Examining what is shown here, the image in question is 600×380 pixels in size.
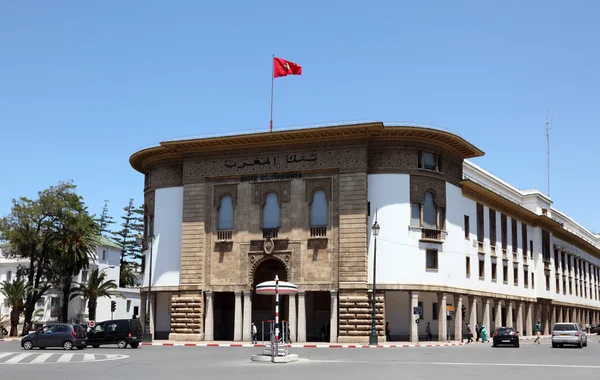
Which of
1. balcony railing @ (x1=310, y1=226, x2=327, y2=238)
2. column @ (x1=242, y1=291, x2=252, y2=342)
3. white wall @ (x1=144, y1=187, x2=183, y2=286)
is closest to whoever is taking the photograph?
balcony railing @ (x1=310, y1=226, x2=327, y2=238)

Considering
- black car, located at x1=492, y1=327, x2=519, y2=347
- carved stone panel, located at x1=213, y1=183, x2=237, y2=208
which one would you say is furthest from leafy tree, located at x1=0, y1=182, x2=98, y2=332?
black car, located at x1=492, y1=327, x2=519, y2=347

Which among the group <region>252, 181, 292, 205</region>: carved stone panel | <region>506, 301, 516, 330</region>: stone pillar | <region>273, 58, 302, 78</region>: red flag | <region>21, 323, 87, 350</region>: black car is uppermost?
<region>273, 58, 302, 78</region>: red flag

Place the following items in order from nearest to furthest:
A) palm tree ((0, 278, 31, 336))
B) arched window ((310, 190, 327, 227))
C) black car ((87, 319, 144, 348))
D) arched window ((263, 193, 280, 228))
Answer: black car ((87, 319, 144, 348)), arched window ((310, 190, 327, 227)), arched window ((263, 193, 280, 228)), palm tree ((0, 278, 31, 336))

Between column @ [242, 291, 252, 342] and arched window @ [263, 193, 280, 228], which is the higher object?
arched window @ [263, 193, 280, 228]

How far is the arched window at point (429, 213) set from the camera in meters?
51.5

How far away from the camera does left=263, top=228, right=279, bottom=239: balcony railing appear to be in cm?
5169

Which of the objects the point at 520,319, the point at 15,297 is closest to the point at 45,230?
the point at 15,297

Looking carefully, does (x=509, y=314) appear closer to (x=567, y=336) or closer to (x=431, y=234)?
(x=431, y=234)

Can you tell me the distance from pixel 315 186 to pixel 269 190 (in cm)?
360

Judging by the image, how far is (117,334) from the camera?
4088cm

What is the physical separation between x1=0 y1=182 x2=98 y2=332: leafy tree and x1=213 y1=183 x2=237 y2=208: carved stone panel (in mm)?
19309

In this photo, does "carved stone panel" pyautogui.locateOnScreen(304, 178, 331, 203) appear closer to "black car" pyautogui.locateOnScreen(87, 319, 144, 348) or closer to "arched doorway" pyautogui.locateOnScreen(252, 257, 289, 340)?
"arched doorway" pyautogui.locateOnScreen(252, 257, 289, 340)

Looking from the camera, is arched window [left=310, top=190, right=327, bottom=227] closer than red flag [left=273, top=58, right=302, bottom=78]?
Yes

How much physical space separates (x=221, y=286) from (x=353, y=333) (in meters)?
10.8
